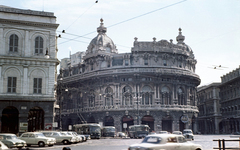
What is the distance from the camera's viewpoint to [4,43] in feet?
125

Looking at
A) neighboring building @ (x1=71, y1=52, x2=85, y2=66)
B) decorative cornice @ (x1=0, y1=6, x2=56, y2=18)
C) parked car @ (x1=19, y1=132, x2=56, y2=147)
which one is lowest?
parked car @ (x1=19, y1=132, x2=56, y2=147)

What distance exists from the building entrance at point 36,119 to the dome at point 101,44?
89.1ft

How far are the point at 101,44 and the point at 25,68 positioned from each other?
33.2m

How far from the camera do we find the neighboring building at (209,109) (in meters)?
87.2

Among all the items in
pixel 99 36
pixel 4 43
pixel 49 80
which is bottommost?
pixel 49 80

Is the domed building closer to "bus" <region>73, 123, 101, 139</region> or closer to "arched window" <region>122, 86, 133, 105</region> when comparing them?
"arched window" <region>122, 86, 133, 105</region>

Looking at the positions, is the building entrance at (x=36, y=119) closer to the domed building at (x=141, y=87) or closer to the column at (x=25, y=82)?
the column at (x=25, y=82)

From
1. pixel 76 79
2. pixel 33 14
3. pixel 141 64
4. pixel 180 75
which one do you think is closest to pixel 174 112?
pixel 180 75

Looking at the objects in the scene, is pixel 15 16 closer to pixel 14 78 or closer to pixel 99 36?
pixel 14 78

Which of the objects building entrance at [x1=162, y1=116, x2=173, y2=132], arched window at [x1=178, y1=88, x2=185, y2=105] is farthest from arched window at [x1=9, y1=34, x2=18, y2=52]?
arched window at [x1=178, y1=88, x2=185, y2=105]

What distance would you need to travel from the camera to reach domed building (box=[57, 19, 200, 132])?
63.2 metres

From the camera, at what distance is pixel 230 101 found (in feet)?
260

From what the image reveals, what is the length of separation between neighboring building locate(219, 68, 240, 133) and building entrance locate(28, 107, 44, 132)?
48418mm

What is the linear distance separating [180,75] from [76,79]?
23571 millimetres
